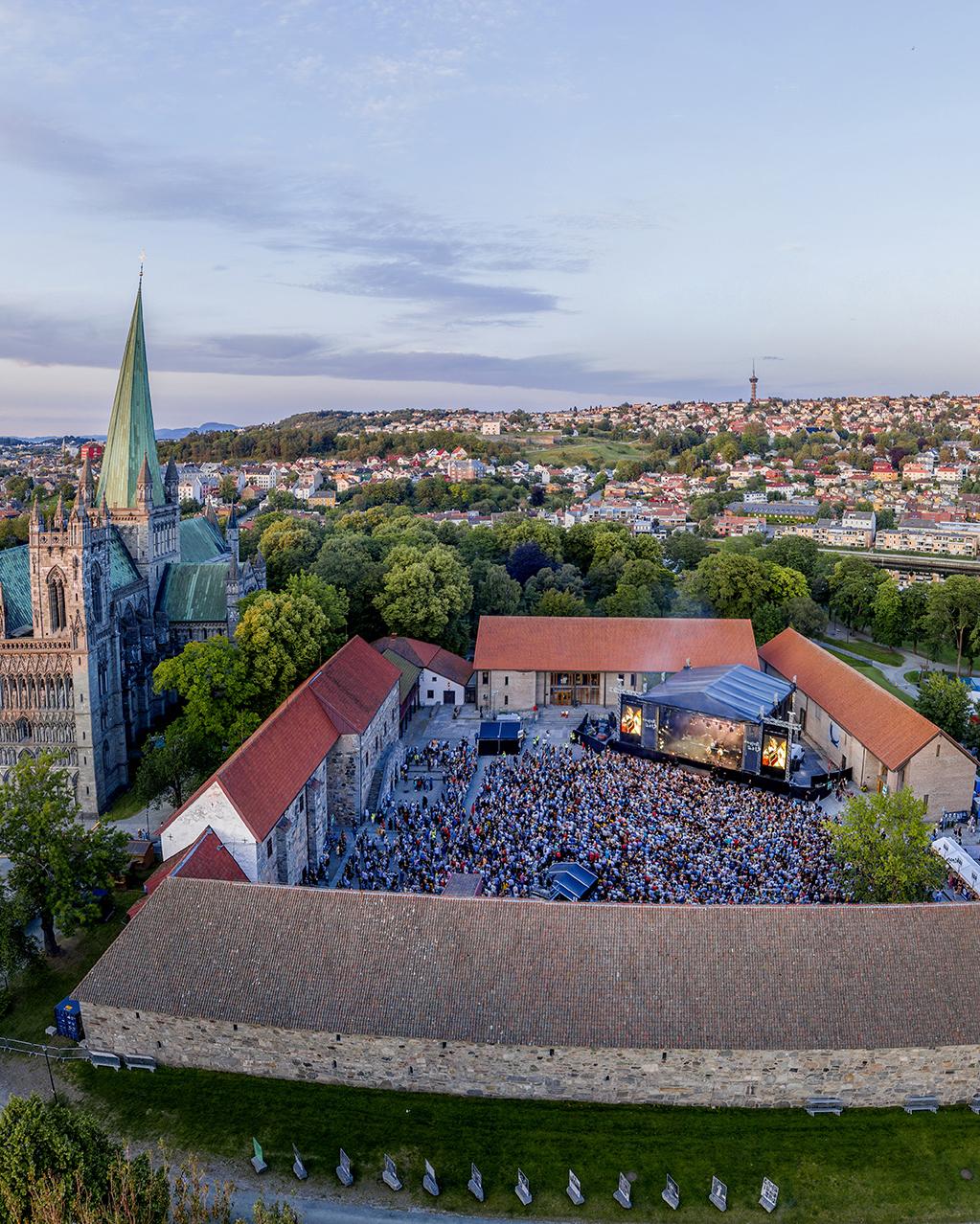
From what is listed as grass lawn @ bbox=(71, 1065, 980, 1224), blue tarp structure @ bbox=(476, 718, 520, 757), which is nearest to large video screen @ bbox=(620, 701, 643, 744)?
blue tarp structure @ bbox=(476, 718, 520, 757)

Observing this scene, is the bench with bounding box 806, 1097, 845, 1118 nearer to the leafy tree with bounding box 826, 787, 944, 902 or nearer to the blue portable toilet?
the leafy tree with bounding box 826, 787, 944, 902

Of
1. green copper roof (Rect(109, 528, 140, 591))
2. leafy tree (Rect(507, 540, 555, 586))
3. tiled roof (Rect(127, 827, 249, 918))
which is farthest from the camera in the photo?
leafy tree (Rect(507, 540, 555, 586))

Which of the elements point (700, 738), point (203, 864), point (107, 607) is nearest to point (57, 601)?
point (107, 607)

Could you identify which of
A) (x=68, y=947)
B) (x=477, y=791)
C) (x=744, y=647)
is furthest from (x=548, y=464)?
(x=68, y=947)

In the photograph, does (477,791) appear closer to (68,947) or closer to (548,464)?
(68,947)

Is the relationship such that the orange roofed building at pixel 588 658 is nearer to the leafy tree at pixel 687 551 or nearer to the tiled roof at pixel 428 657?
the tiled roof at pixel 428 657

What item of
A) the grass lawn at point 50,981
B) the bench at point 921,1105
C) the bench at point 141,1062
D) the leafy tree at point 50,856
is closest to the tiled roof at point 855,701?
the bench at point 921,1105
